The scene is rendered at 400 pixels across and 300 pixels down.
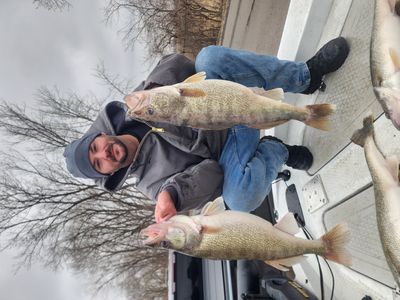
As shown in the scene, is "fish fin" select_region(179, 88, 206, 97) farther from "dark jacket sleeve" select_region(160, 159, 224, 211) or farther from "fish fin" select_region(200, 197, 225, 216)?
"dark jacket sleeve" select_region(160, 159, 224, 211)

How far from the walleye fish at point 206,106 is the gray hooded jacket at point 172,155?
2.45 feet

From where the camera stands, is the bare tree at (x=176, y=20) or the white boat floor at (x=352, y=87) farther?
the bare tree at (x=176, y=20)

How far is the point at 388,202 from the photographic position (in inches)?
67.8

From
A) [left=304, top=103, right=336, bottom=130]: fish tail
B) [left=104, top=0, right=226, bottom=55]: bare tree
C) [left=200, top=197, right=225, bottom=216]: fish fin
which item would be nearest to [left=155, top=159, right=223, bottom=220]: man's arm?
[left=200, top=197, right=225, bottom=216]: fish fin

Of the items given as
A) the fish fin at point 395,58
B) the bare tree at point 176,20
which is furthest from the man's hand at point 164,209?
the bare tree at point 176,20

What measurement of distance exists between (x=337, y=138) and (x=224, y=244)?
1.25 meters

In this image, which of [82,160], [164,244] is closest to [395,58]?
[164,244]

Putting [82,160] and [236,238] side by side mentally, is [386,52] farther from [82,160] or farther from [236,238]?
[82,160]

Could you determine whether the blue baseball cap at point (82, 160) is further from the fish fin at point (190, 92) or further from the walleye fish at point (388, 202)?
the walleye fish at point (388, 202)

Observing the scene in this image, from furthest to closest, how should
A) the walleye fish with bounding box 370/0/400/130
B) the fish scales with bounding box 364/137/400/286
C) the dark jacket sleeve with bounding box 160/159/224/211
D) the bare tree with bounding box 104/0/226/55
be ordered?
the bare tree with bounding box 104/0/226/55 < the dark jacket sleeve with bounding box 160/159/224/211 < the walleye fish with bounding box 370/0/400/130 < the fish scales with bounding box 364/137/400/286

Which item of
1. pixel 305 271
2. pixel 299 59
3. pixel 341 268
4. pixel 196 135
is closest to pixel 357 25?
pixel 299 59

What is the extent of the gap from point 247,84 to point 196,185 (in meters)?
0.78

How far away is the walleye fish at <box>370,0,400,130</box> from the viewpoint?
1775mm

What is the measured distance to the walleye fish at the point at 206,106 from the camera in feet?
6.21
